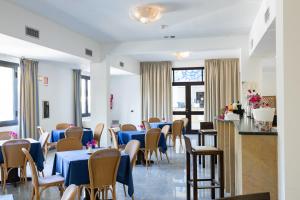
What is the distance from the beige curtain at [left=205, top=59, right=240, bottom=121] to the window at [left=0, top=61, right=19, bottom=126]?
6809 mm

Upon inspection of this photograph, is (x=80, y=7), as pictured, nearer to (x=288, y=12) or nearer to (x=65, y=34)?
(x=65, y=34)

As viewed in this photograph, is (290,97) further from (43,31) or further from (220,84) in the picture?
(220,84)

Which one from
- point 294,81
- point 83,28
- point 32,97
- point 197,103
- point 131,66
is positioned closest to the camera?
point 294,81

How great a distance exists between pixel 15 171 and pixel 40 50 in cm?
255

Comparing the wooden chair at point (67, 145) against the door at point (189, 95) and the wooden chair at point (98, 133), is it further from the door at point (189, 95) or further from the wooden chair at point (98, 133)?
the door at point (189, 95)

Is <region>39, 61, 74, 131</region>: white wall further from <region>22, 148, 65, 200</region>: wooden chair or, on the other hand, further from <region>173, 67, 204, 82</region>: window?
<region>22, 148, 65, 200</region>: wooden chair

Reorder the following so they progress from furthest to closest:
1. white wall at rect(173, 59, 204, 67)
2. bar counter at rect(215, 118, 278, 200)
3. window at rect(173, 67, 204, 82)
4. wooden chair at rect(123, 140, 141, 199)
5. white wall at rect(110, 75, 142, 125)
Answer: white wall at rect(110, 75, 142, 125) < window at rect(173, 67, 204, 82) < white wall at rect(173, 59, 204, 67) < wooden chair at rect(123, 140, 141, 199) < bar counter at rect(215, 118, 278, 200)

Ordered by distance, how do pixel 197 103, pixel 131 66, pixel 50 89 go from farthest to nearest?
pixel 197 103
pixel 131 66
pixel 50 89

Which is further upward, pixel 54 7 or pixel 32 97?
pixel 54 7

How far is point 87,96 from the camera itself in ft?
37.7

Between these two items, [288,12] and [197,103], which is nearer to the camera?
[288,12]

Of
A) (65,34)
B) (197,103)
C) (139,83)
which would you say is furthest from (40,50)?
(197,103)

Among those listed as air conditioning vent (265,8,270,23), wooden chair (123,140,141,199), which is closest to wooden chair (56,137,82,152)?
wooden chair (123,140,141,199)

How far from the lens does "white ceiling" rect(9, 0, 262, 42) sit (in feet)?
16.6
